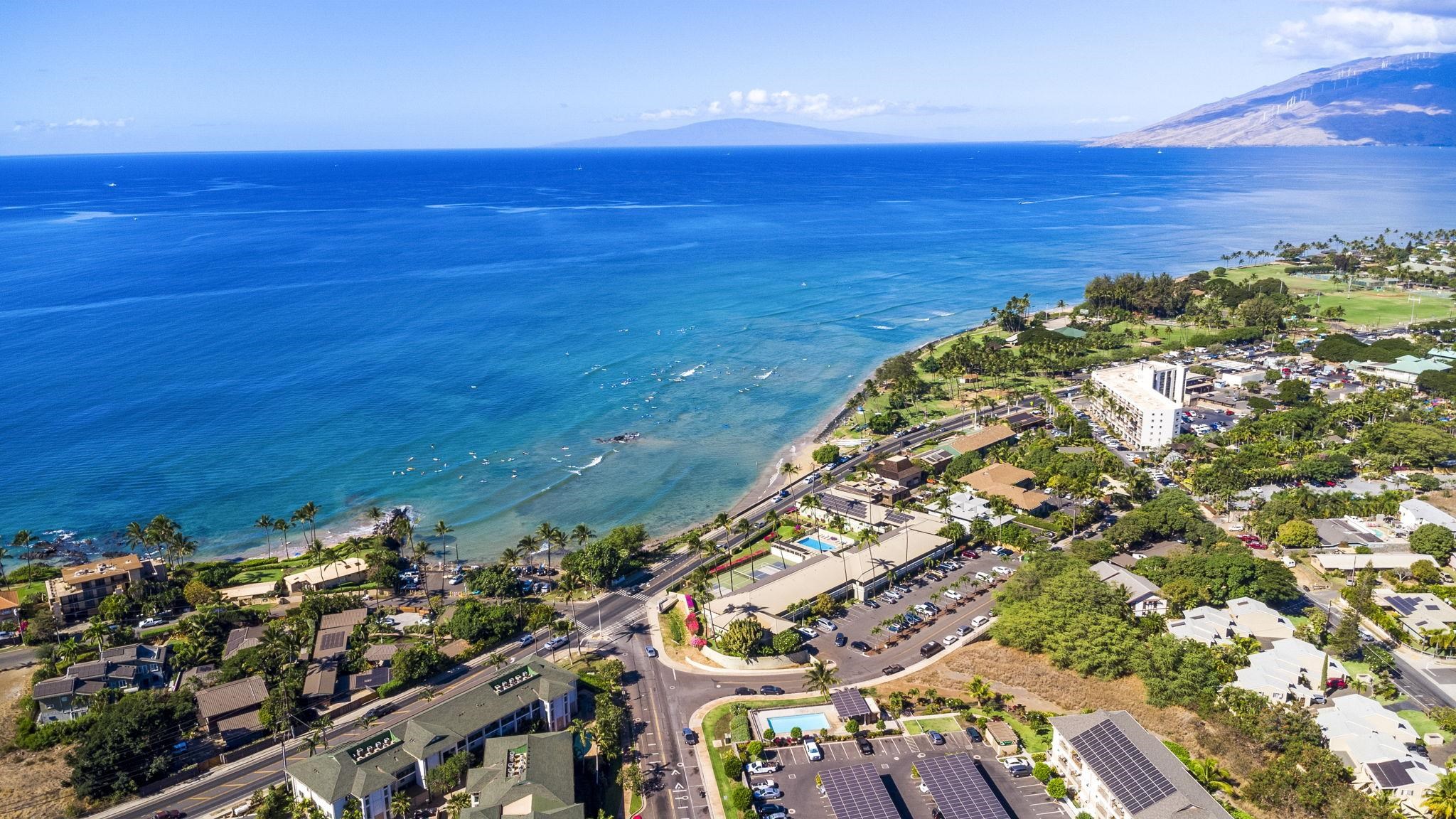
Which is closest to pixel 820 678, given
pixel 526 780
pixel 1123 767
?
pixel 1123 767

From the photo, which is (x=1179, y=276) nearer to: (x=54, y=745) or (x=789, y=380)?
(x=789, y=380)

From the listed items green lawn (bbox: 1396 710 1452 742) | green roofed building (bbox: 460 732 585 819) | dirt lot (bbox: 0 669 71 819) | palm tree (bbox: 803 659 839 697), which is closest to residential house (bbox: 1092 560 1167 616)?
green lawn (bbox: 1396 710 1452 742)

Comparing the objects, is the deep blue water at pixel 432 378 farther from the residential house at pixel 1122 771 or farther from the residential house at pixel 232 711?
the residential house at pixel 1122 771

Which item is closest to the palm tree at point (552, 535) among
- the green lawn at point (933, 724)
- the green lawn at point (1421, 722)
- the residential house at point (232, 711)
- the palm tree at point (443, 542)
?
the palm tree at point (443, 542)

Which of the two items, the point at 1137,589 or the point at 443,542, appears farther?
the point at 443,542

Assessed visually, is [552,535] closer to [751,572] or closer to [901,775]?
[751,572]

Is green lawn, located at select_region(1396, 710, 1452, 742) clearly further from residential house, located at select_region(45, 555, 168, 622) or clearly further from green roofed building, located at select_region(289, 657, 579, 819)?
residential house, located at select_region(45, 555, 168, 622)

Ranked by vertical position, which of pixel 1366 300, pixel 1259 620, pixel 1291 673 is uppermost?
pixel 1366 300
